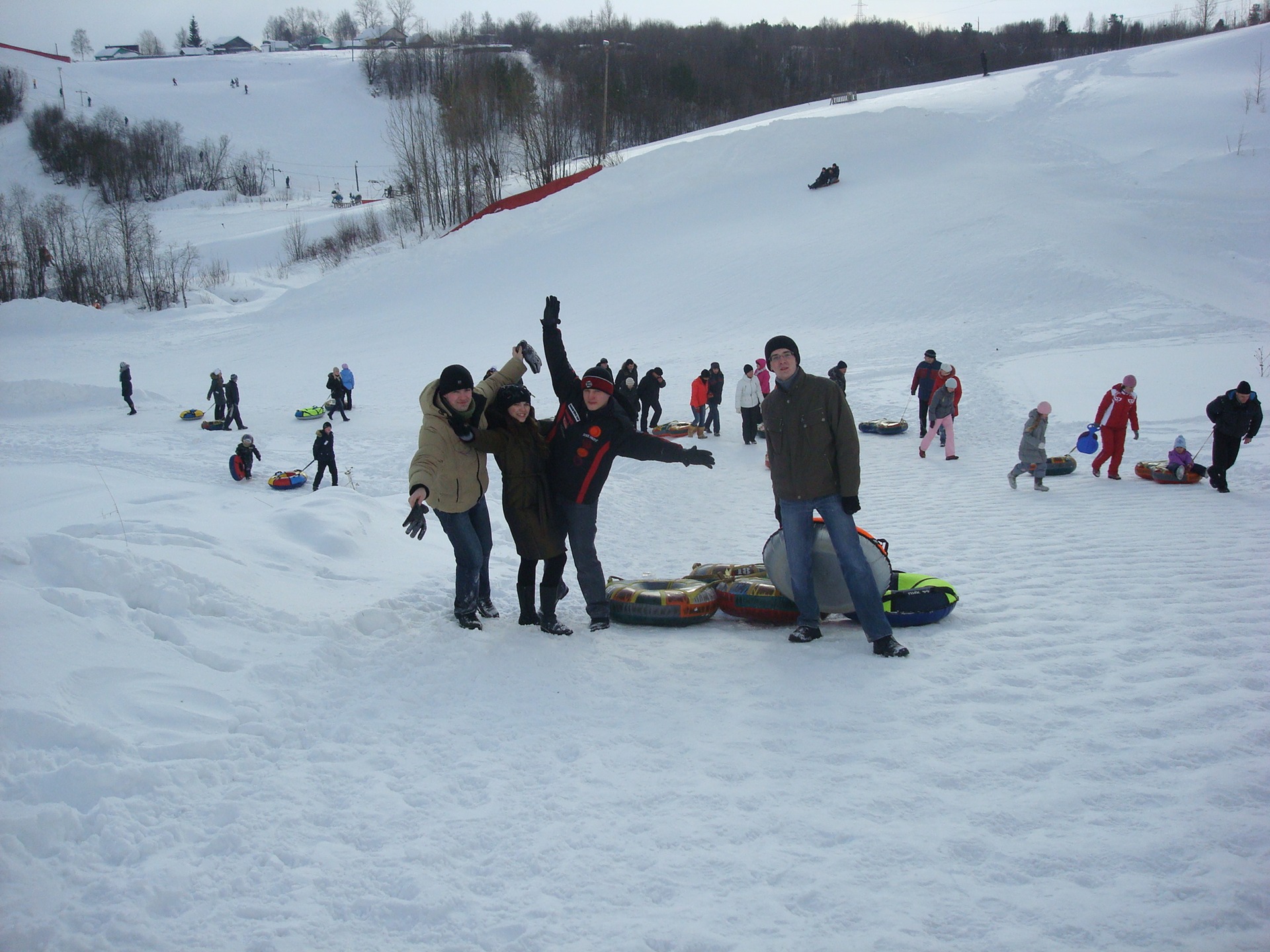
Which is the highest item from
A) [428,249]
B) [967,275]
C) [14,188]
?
[14,188]

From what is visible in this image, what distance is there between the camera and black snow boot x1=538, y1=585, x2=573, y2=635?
5277 mm

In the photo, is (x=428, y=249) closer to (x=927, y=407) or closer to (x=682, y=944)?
(x=927, y=407)

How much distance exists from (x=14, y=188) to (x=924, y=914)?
62256 millimetres

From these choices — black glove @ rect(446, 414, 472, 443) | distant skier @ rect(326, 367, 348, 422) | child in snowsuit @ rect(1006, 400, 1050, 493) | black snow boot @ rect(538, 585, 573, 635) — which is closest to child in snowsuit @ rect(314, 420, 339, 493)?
distant skier @ rect(326, 367, 348, 422)

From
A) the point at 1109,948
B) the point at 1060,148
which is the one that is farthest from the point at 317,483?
the point at 1060,148

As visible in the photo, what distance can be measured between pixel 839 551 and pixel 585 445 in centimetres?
175

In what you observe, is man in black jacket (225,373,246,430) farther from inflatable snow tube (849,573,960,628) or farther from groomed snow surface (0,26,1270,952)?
inflatable snow tube (849,573,960,628)

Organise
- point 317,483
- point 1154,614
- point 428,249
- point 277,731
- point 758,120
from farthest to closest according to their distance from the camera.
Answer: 1. point 758,120
2. point 428,249
3. point 317,483
4. point 1154,614
5. point 277,731

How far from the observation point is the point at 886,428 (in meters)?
14.5

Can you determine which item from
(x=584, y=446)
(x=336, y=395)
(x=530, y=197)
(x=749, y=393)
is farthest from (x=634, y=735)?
(x=530, y=197)

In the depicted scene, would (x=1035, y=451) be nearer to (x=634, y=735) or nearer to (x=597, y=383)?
(x=597, y=383)

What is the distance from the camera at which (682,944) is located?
8.26 feet

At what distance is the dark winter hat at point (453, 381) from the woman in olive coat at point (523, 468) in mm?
242

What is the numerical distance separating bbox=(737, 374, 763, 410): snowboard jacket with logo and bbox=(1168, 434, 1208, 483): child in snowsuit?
20.9 feet
